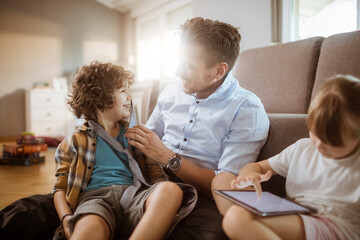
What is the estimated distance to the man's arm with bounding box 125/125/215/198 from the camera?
1.09 meters

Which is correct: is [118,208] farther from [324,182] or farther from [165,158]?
[324,182]

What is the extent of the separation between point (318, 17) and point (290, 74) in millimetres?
1718

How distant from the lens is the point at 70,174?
1019 mm

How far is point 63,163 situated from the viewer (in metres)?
1.07

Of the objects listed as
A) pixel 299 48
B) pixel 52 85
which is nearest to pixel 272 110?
pixel 299 48

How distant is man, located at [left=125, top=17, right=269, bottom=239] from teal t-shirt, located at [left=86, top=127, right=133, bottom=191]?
0.28ft

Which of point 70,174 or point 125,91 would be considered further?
point 125,91

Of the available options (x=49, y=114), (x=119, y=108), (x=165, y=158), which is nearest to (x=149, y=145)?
(x=165, y=158)

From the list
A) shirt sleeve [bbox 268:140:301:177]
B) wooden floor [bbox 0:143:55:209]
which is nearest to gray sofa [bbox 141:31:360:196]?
shirt sleeve [bbox 268:140:301:177]

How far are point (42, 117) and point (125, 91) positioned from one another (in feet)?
12.0

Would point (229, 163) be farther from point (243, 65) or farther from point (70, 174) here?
point (243, 65)

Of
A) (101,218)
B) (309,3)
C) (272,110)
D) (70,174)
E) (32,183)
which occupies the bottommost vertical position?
(32,183)

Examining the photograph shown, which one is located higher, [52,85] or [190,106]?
[52,85]

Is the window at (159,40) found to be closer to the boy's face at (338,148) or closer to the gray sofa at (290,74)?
the gray sofa at (290,74)
